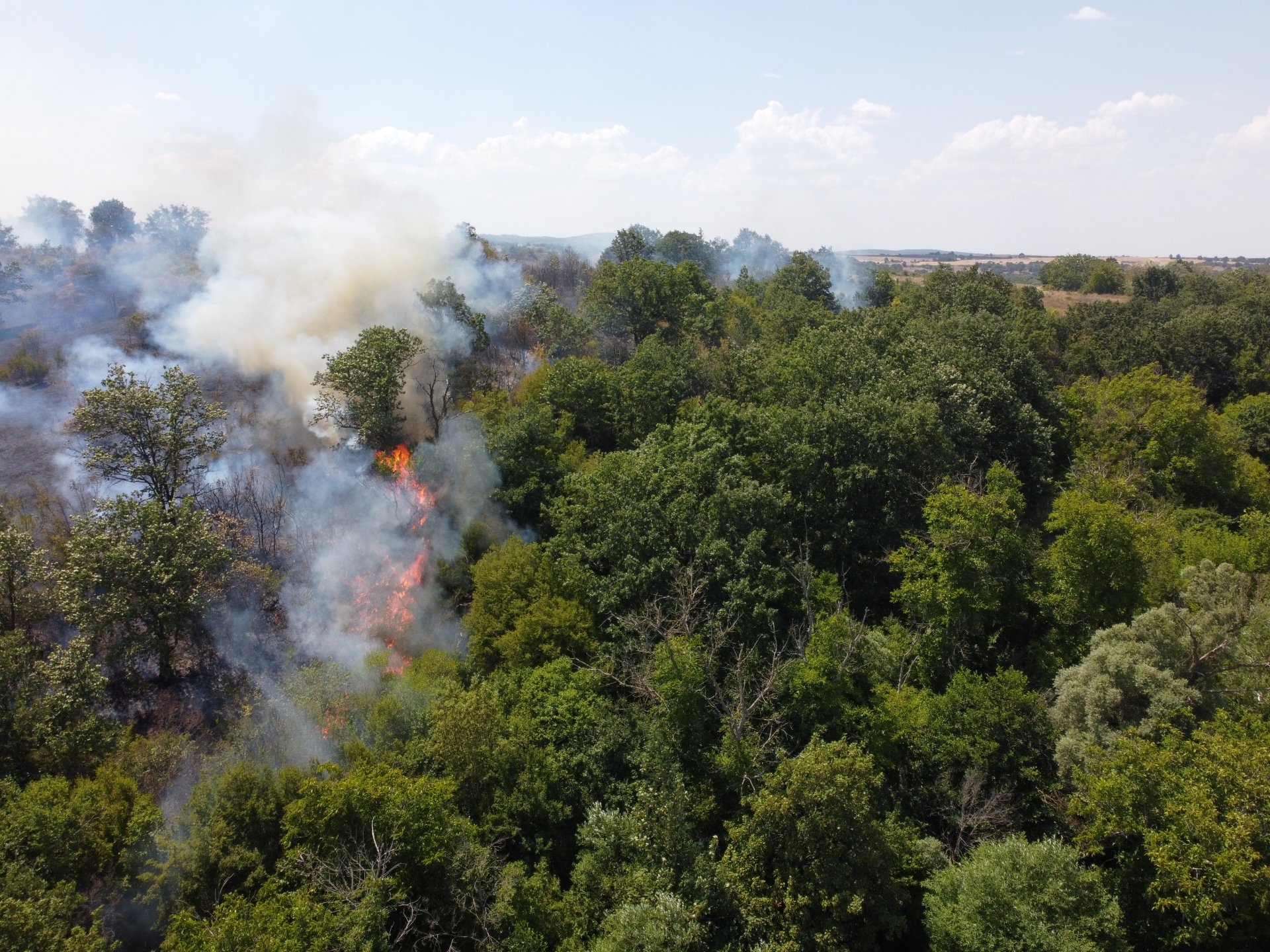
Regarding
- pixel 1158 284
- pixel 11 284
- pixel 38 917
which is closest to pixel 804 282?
pixel 1158 284

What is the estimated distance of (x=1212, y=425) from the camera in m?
33.1

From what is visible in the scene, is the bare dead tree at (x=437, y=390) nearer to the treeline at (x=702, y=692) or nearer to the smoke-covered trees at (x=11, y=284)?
the treeline at (x=702, y=692)

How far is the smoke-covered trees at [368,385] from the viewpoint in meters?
30.8

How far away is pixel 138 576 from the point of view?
21438 mm

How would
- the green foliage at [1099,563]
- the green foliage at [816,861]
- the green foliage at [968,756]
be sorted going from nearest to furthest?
1. the green foliage at [816,861]
2. the green foliage at [968,756]
3. the green foliage at [1099,563]

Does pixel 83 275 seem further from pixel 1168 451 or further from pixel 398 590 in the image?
pixel 1168 451

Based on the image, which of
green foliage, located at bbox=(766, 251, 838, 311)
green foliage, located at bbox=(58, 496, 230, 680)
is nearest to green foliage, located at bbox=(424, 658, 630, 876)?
green foliage, located at bbox=(58, 496, 230, 680)

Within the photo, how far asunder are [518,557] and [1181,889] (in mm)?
20314

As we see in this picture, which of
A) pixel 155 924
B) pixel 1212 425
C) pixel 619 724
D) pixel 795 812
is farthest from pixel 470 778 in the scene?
pixel 1212 425

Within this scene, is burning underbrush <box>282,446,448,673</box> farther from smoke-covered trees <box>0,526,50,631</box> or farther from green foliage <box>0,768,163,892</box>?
smoke-covered trees <box>0,526,50,631</box>

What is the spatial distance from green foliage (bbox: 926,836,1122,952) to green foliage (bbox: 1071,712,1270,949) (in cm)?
129

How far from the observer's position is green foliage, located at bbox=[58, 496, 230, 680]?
21.0 m

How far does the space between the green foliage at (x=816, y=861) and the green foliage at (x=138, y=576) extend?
1969cm

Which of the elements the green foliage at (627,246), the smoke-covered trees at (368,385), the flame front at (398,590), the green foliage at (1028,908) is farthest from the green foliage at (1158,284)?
the flame front at (398,590)
